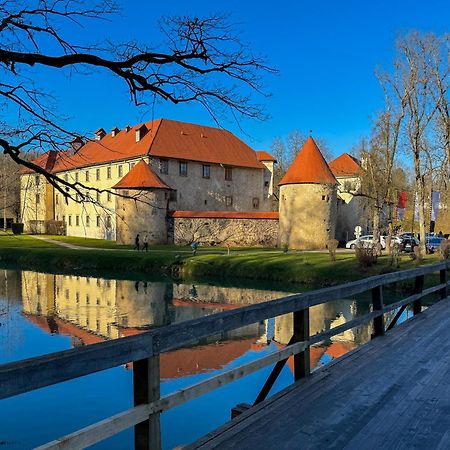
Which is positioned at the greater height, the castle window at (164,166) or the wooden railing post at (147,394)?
the castle window at (164,166)

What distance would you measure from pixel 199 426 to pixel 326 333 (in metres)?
3.03

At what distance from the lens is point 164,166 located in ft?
141

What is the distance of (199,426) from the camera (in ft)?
22.8

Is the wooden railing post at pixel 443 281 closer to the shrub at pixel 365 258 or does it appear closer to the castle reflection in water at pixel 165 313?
the castle reflection in water at pixel 165 313

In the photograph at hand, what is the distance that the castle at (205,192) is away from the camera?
36.5m

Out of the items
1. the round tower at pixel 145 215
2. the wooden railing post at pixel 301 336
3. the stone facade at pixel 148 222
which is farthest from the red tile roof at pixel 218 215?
the wooden railing post at pixel 301 336

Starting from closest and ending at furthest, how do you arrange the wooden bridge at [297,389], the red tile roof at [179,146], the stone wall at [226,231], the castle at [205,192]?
the wooden bridge at [297,389] → the castle at [205,192] → the stone wall at [226,231] → the red tile roof at [179,146]

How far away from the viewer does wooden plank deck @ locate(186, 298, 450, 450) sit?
3.14m

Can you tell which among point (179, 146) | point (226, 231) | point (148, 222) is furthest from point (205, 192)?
point (148, 222)

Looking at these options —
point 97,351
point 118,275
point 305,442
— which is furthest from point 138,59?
point 118,275

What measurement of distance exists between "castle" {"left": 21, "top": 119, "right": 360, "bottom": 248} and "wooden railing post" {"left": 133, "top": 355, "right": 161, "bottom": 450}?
2775cm

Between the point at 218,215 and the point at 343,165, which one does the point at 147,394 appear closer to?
the point at 218,215

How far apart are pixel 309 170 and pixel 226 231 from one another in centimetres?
838

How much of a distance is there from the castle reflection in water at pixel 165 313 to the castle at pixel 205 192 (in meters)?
9.01
